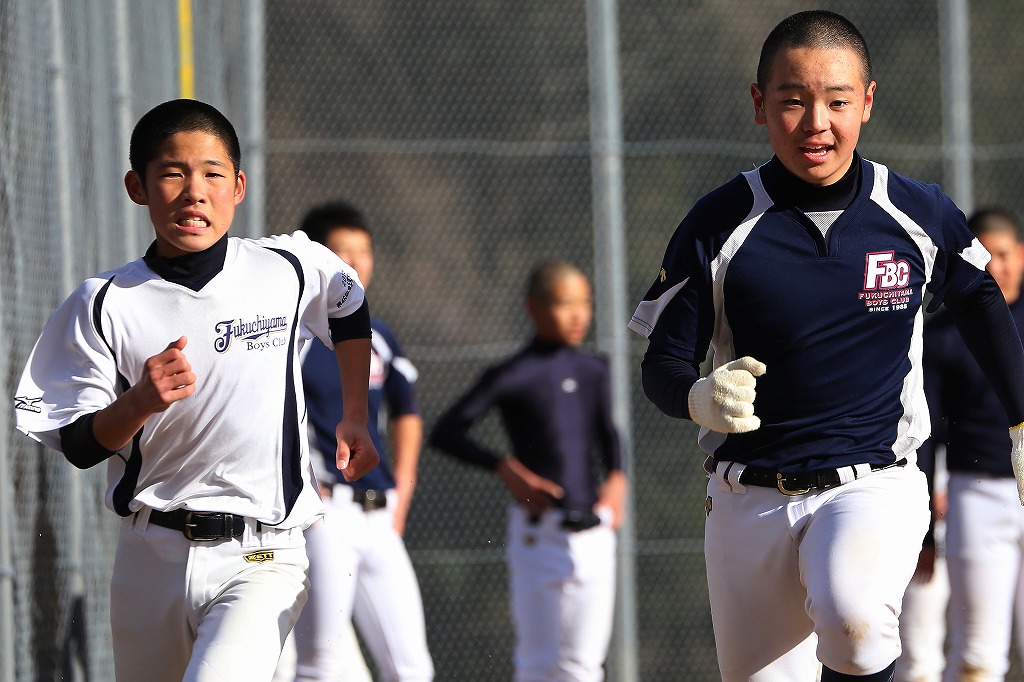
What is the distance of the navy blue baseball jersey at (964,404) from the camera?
22.2 ft

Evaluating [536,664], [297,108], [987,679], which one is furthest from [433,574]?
[987,679]

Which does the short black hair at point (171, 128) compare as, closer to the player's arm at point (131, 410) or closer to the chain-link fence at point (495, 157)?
the player's arm at point (131, 410)

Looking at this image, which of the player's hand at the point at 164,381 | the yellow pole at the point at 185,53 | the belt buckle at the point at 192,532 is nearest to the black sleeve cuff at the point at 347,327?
the belt buckle at the point at 192,532

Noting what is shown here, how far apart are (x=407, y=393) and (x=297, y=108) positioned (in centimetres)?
412

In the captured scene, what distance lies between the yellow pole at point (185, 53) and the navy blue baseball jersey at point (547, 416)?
2.24 meters

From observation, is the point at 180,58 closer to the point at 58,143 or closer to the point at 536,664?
the point at 58,143

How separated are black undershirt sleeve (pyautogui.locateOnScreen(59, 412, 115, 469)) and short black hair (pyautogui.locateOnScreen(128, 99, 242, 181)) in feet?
2.47

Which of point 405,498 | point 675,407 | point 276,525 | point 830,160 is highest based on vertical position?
point 830,160

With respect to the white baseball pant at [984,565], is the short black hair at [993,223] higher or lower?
higher

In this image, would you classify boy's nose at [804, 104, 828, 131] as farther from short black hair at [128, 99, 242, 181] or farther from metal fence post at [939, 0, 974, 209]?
Answer: metal fence post at [939, 0, 974, 209]

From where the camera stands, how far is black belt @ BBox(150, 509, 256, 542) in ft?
12.9

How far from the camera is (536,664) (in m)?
7.64

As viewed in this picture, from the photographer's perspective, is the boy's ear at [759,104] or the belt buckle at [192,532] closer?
the belt buckle at [192,532]

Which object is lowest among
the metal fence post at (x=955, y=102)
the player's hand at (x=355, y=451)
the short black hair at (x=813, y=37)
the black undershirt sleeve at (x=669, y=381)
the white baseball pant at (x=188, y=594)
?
the white baseball pant at (x=188, y=594)
